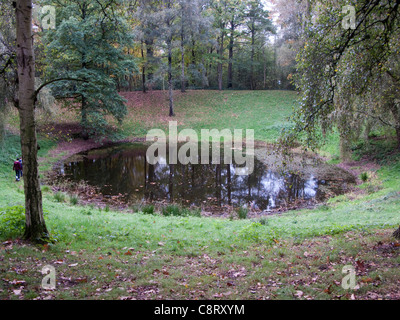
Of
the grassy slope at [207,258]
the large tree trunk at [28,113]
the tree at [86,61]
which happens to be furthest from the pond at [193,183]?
→ the large tree trunk at [28,113]

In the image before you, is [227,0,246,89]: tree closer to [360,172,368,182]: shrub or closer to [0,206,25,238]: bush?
[360,172,368,182]: shrub

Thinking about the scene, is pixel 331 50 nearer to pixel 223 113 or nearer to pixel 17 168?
pixel 17 168

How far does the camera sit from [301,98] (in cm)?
671

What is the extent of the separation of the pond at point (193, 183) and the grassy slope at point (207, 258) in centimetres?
379

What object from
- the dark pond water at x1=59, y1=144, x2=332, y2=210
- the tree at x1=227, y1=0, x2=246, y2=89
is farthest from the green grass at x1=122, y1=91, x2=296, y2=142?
the dark pond water at x1=59, y1=144, x2=332, y2=210

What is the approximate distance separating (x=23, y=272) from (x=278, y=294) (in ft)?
13.3

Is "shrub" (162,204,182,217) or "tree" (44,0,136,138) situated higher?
"tree" (44,0,136,138)

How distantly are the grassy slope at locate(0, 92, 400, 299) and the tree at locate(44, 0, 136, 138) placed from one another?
14.4 metres

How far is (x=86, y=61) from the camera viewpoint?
74.8ft

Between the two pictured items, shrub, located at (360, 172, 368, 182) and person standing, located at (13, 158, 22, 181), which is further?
shrub, located at (360, 172, 368, 182)

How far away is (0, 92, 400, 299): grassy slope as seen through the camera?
173 inches

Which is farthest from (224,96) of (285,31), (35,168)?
(35,168)

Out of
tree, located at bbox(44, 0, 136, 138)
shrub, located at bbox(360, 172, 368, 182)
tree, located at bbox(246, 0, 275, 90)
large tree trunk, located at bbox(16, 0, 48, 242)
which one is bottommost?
shrub, located at bbox(360, 172, 368, 182)
